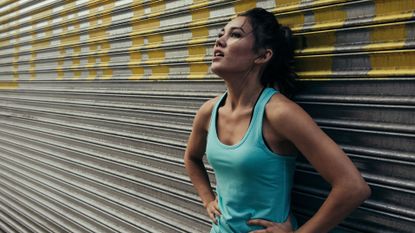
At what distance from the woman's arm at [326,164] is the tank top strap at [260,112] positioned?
63mm

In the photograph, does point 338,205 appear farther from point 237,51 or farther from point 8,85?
point 8,85

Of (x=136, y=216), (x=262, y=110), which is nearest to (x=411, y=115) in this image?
(x=262, y=110)

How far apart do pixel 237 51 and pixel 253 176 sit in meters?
0.61

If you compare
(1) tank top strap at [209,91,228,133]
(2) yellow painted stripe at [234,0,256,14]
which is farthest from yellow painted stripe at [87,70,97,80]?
(1) tank top strap at [209,91,228,133]

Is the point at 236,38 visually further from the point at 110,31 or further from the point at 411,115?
the point at 110,31

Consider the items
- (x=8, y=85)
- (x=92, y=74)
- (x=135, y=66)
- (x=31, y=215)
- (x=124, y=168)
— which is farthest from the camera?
(x=8, y=85)

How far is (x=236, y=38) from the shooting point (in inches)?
81.2

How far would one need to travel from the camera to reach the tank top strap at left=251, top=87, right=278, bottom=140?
6.37 feet

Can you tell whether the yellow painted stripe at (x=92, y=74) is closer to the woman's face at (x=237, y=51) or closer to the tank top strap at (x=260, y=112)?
the woman's face at (x=237, y=51)

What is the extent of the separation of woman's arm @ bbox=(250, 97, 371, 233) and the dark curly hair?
307 mm

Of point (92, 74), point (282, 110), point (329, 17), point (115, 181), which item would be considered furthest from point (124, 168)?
point (329, 17)

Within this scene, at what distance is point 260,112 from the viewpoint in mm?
1978

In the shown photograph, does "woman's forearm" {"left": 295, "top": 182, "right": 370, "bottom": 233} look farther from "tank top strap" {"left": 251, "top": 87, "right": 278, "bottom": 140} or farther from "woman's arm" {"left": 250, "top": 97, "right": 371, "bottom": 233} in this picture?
"tank top strap" {"left": 251, "top": 87, "right": 278, "bottom": 140}

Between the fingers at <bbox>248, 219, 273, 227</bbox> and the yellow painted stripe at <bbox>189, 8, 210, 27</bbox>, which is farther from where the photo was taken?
the yellow painted stripe at <bbox>189, 8, 210, 27</bbox>
